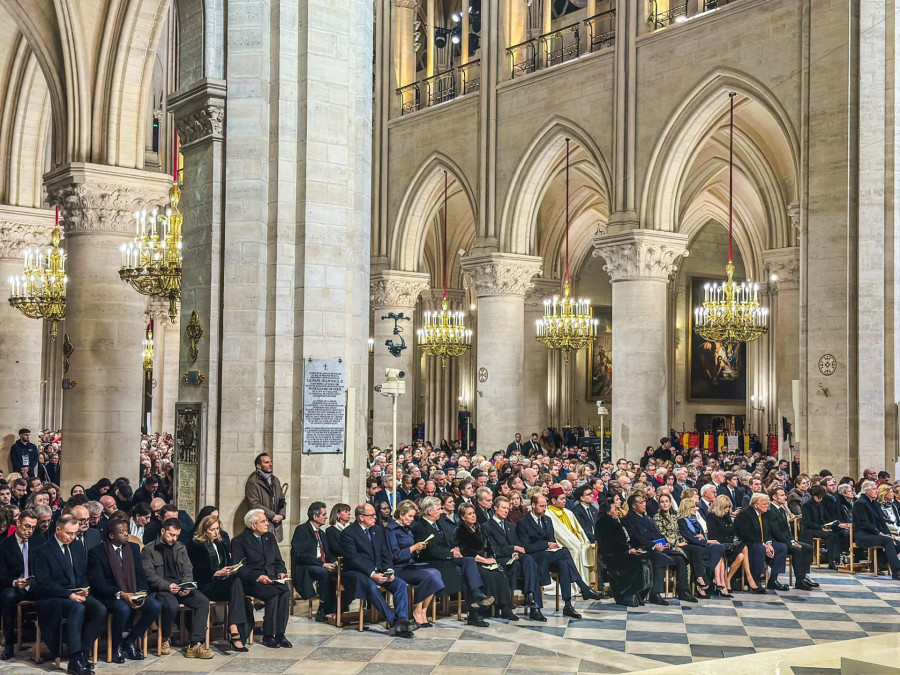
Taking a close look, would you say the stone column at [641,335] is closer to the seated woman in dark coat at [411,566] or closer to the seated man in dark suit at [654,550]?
the seated man in dark suit at [654,550]

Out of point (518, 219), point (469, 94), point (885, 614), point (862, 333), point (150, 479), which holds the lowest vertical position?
point (885, 614)

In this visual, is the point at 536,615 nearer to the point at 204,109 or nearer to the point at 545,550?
the point at 545,550

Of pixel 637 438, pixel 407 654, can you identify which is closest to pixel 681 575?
pixel 407 654

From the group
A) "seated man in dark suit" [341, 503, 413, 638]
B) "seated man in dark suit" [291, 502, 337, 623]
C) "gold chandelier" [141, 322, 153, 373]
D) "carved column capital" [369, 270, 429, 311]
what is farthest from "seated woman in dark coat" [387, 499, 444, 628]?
"gold chandelier" [141, 322, 153, 373]

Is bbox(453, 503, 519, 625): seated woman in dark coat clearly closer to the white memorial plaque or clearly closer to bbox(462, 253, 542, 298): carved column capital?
the white memorial plaque

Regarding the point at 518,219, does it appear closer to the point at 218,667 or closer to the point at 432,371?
the point at 432,371

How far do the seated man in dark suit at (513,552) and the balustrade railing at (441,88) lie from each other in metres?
14.5

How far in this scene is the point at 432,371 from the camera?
3119 cm

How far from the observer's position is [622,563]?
971 cm

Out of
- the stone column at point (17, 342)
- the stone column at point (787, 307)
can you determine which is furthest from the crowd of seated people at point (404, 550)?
the stone column at point (787, 307)

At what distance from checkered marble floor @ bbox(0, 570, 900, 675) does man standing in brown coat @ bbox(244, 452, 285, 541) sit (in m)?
0.90

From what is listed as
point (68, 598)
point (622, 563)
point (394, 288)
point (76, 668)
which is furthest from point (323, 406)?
point (394, 288)

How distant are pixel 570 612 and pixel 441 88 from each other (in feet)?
54.3

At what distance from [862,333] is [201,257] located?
359 inches
